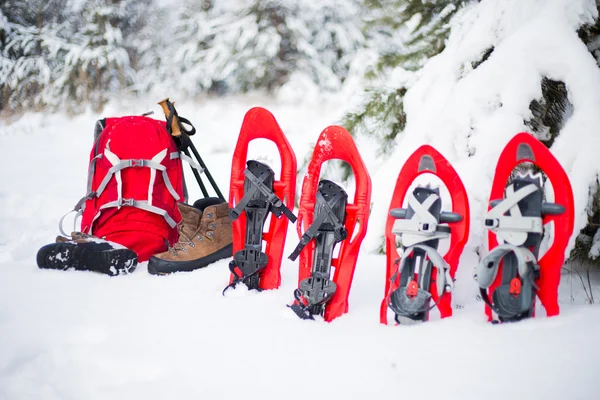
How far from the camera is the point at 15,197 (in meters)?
4.11

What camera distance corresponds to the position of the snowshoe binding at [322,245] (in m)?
1.82

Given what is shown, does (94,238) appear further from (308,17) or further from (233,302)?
(308,17)

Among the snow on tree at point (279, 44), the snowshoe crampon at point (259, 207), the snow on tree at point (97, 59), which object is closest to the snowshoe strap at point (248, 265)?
the snowshoe crampon at point (259, 207)

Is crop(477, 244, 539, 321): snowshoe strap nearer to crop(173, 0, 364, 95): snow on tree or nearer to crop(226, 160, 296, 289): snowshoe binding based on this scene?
crop(226, 160, 296, 289): snowshoe binding

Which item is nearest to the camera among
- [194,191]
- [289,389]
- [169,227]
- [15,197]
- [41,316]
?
[289,389]

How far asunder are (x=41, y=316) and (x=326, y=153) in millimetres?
1353

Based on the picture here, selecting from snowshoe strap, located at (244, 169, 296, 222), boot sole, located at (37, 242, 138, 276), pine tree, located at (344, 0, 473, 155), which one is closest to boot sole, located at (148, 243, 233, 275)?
boot sole, located at (37, 242, 138, 276)

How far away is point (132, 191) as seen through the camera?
2.67 metres

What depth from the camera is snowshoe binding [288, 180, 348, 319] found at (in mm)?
1820

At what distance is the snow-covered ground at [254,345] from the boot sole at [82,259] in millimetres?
58

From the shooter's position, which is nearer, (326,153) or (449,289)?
(449,289)

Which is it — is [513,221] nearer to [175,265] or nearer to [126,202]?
[175,265]

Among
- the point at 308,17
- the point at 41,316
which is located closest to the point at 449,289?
the point at 41,316

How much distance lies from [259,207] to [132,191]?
0.91 metres
